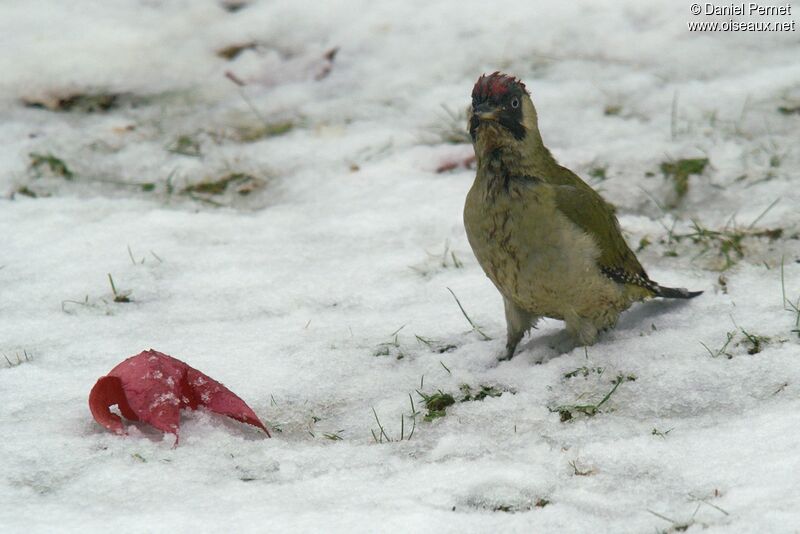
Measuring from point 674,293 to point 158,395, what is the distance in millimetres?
2065

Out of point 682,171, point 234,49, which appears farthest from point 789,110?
point 234,49

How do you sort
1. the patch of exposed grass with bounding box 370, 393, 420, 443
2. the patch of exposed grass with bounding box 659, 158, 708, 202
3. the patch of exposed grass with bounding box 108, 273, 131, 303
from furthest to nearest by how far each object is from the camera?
1. the patch of exposed grass with bounding box 659, 158, 708, 202
2. the patch of exposed grass with bounding box 108, 273, 131, 303
3. the patch of exposed grass with bounding box 370, 393, 420, 443

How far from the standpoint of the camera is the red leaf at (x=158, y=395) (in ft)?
10.1

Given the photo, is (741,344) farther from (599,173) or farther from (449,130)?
(449,130)

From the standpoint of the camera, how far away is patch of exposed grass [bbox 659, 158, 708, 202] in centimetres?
512

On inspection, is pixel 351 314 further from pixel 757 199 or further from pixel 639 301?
pixel 757 199

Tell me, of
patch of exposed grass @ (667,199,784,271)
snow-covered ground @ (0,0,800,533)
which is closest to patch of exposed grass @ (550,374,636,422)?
snow-covered ground @ (0,0,800,533)

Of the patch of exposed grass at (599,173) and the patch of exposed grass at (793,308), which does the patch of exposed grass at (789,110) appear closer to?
the patch of exposed grass at (599,173)

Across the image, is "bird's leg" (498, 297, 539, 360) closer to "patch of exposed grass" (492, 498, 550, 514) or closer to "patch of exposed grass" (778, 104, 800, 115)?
"patch of exposed grass" (492, 498, 550, 514)

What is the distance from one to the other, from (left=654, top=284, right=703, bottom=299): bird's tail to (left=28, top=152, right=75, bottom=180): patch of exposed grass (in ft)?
10.8

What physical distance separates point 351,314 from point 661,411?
144 centimetres

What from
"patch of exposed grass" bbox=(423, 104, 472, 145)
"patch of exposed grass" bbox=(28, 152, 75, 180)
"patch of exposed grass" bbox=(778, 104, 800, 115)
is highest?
"patch of exposed grass" bbox=(28, 152, 75, 180)

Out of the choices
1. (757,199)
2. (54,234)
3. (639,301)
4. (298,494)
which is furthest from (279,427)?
(757,199)

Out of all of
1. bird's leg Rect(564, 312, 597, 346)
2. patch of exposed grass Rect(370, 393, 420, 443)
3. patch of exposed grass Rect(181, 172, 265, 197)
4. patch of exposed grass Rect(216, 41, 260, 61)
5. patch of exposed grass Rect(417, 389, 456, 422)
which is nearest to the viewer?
patch of exposed grass Rect(370, 393, 420, 443)
